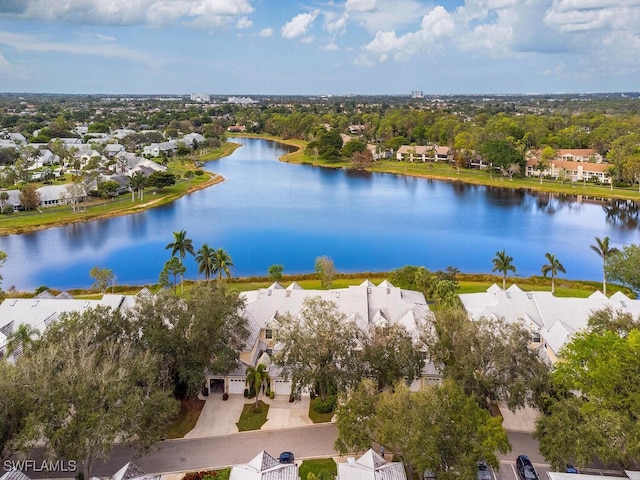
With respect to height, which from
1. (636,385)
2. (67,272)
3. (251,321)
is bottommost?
(67,272)

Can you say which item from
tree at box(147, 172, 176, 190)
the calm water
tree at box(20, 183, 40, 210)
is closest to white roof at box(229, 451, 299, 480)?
the calm water

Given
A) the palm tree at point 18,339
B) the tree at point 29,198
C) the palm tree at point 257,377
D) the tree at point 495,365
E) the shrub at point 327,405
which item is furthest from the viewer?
the tree at point 29,198

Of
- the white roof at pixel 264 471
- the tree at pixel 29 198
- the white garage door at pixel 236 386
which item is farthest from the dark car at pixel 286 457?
the tree at pixel 29 198

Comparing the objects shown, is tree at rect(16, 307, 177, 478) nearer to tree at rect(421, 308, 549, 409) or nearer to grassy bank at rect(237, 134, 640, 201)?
tree at rect(421, 308, 549, 409)

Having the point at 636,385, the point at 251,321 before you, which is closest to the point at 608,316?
the point at 636,385

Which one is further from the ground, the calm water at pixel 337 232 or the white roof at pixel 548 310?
the white roof at pixel 548 310

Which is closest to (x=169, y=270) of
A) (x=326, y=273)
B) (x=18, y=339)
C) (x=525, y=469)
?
(x=326, y=273)

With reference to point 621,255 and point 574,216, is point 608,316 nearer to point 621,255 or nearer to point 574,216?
point 621,255

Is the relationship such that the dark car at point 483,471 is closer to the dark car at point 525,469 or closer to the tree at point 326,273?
the dark car at point 525,469
